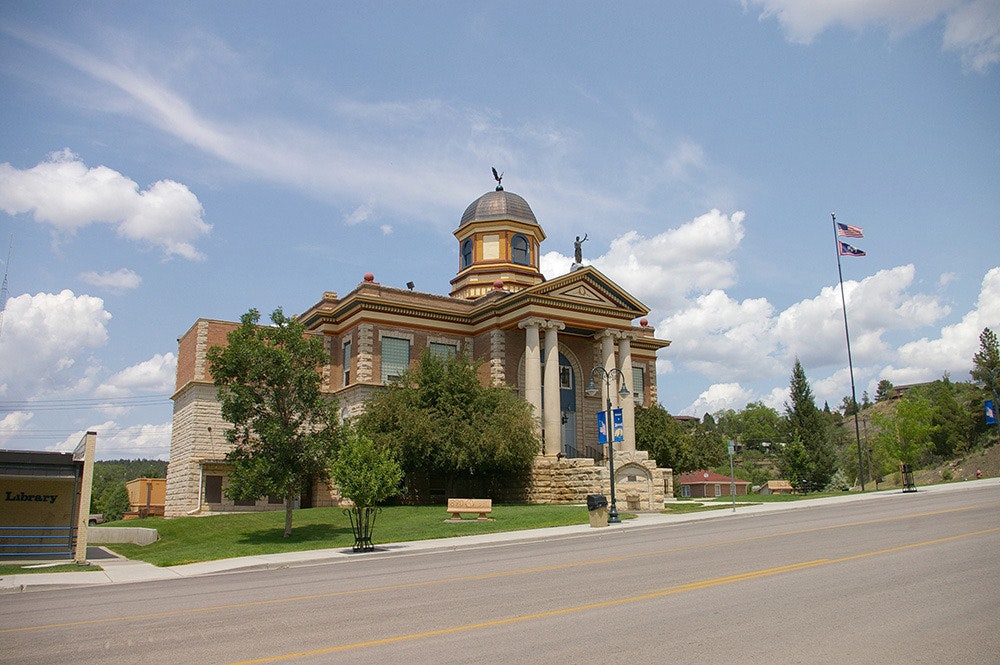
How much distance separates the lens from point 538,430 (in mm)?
40438

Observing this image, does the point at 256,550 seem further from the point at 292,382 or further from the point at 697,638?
the point at 697,638

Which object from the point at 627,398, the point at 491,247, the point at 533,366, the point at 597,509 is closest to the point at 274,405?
the point at 597,509

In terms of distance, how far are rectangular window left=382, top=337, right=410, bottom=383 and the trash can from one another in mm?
17140

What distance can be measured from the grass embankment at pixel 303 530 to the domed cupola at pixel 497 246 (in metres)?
19.3

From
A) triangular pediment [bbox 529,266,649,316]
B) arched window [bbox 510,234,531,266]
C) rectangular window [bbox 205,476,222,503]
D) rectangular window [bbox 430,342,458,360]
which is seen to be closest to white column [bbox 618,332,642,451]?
triangular pediment [bbox 529,266,649,316]

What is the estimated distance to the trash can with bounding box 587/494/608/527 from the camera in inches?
1027

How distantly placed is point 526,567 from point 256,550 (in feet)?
36.1

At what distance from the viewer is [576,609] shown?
10.2m

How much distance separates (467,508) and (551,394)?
39.1ft

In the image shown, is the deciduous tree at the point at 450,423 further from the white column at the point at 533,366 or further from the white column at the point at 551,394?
the white column at the point at 533,366

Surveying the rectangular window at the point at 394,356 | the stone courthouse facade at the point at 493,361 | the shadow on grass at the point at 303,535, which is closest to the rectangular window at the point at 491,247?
the stone courthouse facade at the point at 493,361

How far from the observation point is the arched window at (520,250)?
50.8 m

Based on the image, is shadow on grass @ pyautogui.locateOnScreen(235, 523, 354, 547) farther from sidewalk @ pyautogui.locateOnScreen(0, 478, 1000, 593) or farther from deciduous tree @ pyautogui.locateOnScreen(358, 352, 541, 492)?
deciduous tree @ pyautogui.locateOnScreen(358, 352, 541, 492)

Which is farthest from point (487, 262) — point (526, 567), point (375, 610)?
point (375, 610)
